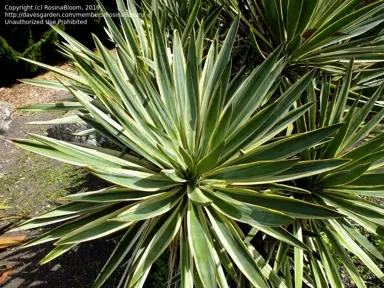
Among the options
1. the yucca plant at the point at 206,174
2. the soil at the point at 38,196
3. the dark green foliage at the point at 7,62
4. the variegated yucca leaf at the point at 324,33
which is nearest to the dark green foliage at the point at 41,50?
the dark green foliage at the point at 7,62

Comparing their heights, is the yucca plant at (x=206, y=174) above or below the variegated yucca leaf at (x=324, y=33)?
below

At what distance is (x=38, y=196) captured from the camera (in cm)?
348

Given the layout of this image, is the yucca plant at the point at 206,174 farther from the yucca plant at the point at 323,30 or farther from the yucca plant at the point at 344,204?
the yucca plant at the point at 323,30

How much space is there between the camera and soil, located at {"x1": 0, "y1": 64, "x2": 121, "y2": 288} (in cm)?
274

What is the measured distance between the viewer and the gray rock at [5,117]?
14.7 feet

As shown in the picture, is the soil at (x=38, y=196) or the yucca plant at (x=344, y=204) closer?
the yucca plant at (x=344, y=204)

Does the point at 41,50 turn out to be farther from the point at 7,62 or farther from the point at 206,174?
the point at 206,174

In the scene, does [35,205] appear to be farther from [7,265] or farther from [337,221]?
[337,221]

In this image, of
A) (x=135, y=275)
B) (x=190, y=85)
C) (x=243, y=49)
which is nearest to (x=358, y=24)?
(x=243, y=49)

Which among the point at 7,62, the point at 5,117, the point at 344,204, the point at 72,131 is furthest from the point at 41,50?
the point at 344,204

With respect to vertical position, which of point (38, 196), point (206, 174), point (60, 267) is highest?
point (206, 174)

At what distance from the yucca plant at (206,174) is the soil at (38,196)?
1.99 feet

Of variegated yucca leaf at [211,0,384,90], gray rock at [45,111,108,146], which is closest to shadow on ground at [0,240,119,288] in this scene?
gray rock at [45,111,108,146]

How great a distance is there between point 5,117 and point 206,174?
12.2ft
